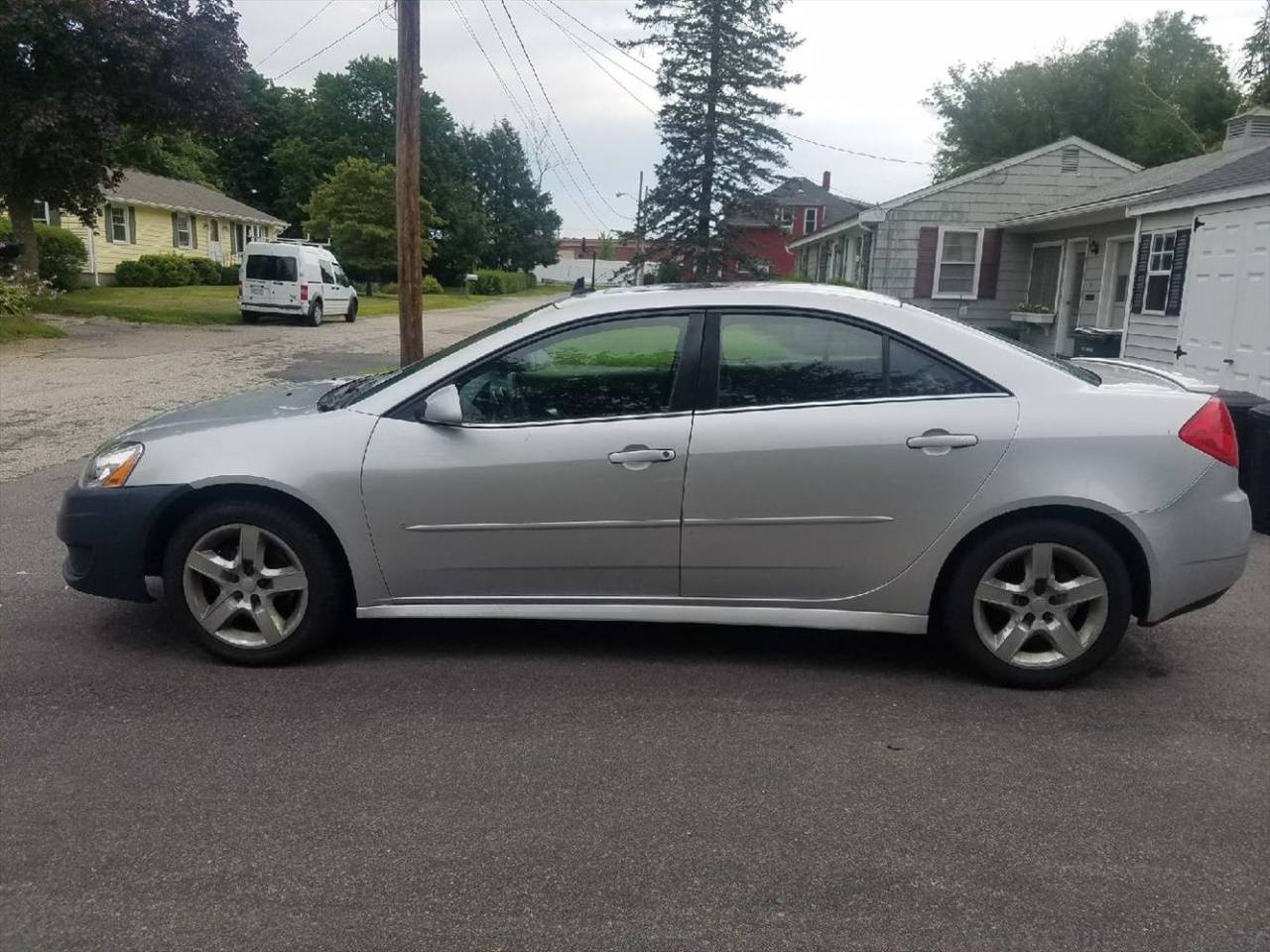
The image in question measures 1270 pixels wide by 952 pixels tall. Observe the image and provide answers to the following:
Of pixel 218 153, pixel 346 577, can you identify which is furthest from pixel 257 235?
pixel 346 577

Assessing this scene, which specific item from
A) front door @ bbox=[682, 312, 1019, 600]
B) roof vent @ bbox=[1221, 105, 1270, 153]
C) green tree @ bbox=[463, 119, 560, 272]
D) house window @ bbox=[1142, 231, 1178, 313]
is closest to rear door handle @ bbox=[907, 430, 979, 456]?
front door @ bbox=[682, 312, 1019, 600]

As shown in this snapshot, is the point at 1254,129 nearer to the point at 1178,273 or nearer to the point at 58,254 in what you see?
the point at 1178,273

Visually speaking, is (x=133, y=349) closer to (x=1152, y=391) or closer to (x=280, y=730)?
(x=280, y=730)

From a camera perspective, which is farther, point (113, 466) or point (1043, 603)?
point (113, 466)

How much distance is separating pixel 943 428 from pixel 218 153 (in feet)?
248

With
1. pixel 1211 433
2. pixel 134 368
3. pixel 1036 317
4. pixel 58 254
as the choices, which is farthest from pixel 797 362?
pixel 58 254

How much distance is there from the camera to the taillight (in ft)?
13.3

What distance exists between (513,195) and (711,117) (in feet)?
229

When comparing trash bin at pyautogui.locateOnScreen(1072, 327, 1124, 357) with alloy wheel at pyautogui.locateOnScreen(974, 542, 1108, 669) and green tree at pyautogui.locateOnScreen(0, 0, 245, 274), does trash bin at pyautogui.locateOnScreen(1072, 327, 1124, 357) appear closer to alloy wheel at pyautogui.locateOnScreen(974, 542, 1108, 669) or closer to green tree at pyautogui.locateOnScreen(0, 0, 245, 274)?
alloy wheel at pyautogui.locateOnScreen(974, 542, 1108, 669)

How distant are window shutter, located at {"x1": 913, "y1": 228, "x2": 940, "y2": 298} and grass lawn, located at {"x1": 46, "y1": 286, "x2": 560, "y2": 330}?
1733cm

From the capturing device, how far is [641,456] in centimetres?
409

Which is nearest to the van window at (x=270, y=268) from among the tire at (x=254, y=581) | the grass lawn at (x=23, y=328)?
the grass lawn at (x=23, y=328)

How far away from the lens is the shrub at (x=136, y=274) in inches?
1516

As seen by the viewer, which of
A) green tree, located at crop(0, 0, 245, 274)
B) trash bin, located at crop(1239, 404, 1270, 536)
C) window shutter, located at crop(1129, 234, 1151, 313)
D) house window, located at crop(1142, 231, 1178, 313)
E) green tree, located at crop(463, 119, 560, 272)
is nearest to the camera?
trash bin, located at crop(1239, 404, 1270, 536)
